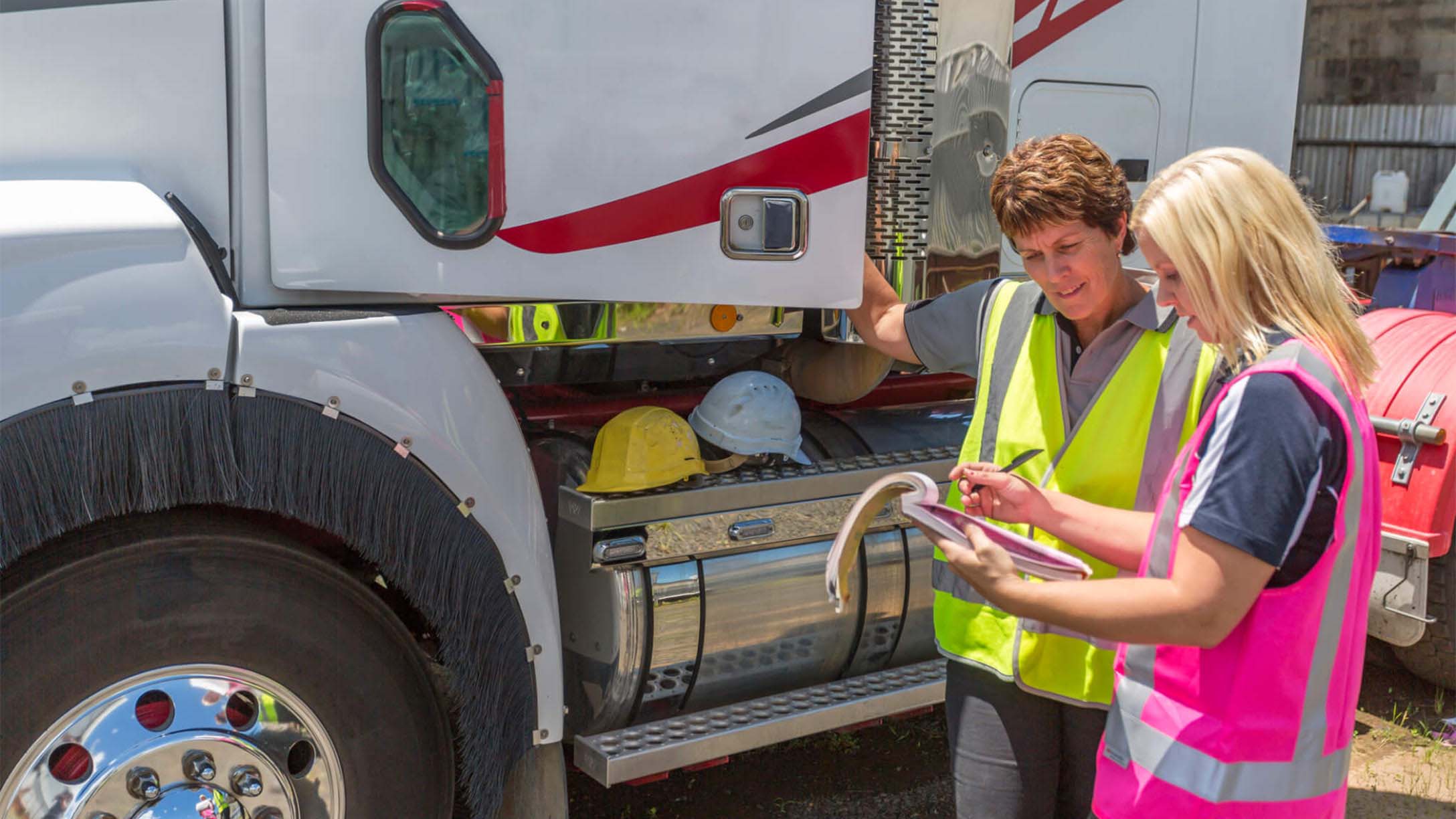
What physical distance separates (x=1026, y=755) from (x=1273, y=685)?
0.67 meters

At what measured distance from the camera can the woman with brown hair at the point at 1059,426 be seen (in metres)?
2.16

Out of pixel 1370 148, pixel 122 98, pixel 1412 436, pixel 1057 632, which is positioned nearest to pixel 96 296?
pixel 122 98

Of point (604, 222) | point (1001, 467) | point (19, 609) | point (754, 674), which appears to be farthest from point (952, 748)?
point (19, 609)

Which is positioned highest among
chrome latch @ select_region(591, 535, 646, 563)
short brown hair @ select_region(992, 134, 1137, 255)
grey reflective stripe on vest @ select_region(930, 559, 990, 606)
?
short brown hair @ select_region(992, 134, 1137, 255)

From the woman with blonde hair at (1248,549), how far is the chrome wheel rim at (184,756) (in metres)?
1.27

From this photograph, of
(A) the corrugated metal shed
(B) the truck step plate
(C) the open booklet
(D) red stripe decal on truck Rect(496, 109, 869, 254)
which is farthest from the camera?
(A) the corrugated metal shed

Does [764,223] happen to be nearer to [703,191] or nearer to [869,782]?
[703,191]

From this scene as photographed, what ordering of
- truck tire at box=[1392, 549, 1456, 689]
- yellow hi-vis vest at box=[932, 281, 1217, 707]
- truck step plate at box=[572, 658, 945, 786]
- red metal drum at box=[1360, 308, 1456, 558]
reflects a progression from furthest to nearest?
truck tire at box=[1392, 549, 1456, 689] → red metal drum at box=[1360, 308, 1456, 558] → truck step plate at box=[572, 658, 945, 786] → yellow hi-vis vest at box=[932, 281, 1217, 707]

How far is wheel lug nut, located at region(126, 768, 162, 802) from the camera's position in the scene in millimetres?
2160

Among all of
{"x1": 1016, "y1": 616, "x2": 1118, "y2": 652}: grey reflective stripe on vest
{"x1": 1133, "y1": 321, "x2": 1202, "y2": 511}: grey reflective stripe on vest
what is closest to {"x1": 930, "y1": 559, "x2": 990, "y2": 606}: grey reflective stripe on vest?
{"x1": 1016, "y1": 616, "x2": 1118, "y2": 652}: grey reflective stripe on vest

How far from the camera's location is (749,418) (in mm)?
3059

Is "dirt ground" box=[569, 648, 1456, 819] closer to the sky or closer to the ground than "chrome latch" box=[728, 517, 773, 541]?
closer to the ground

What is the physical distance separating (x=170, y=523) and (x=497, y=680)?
68cm

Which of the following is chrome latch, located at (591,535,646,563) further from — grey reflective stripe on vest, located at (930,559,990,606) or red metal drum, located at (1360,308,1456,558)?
red metal drum, located at (1360,308,1456,558)
